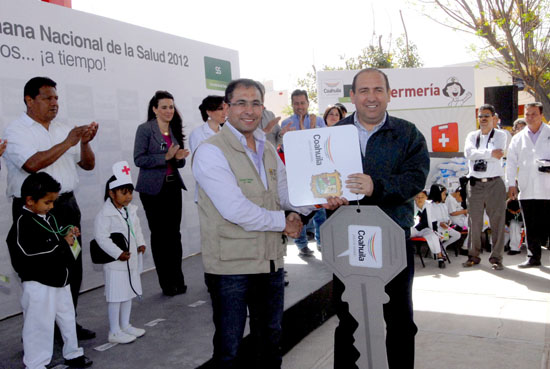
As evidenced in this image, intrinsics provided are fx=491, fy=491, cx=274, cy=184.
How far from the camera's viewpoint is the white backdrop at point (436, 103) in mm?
9148

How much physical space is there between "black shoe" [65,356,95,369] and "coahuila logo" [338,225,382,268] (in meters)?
1.67

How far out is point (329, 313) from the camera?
4363 millimetres

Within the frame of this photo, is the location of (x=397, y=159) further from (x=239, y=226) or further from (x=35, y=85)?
(x=35, y=85)

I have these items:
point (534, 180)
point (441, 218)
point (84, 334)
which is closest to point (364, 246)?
point (84, 334)

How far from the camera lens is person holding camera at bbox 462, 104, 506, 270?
564 centimetres

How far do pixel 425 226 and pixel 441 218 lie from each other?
0.34 m

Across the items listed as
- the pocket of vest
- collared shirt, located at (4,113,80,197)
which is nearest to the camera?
the pocket of vest

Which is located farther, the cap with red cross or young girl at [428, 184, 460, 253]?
young girl at [428, 184, 460, 253]

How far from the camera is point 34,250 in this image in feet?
8.70

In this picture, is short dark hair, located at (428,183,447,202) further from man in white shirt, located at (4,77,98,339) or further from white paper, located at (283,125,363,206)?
white paper, located at (283,125,363,206)

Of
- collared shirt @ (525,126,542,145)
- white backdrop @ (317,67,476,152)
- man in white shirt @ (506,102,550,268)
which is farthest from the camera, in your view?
white backdrop @ (317,67,476,152)

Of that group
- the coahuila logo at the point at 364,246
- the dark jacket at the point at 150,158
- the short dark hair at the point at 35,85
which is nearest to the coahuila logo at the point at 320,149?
the coahuila logo at the point at 364,246

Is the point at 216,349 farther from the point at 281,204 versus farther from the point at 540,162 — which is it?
the point at 540,162

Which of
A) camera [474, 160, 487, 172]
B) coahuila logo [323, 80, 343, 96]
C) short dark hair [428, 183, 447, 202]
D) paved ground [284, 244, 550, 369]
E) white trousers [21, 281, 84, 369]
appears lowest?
paved ground [284, 244, 550, 369]
